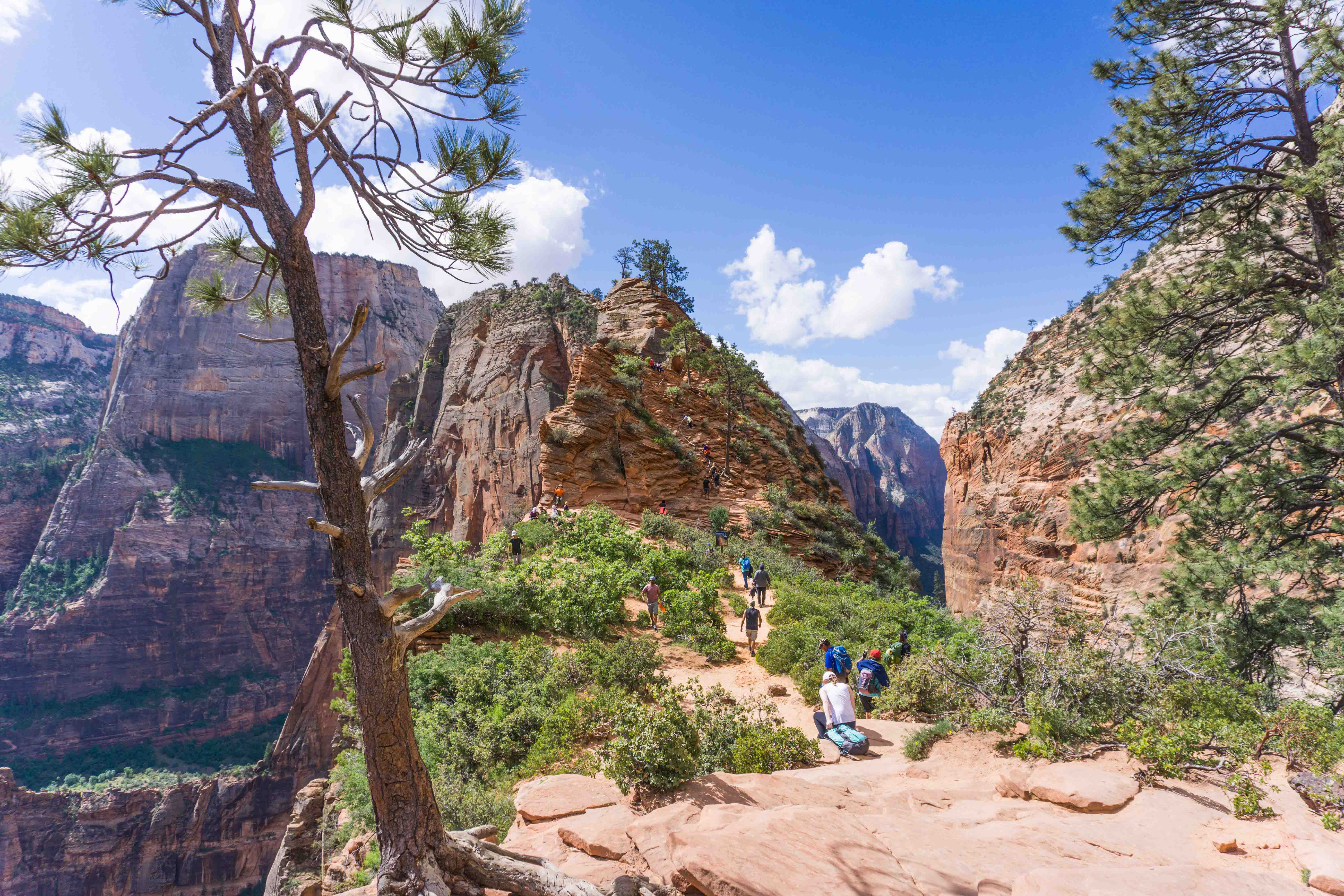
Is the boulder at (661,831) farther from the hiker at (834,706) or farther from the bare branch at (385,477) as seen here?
the hiker at (834,706)

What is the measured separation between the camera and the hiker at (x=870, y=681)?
26.3ft

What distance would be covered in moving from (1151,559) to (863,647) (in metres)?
16.8

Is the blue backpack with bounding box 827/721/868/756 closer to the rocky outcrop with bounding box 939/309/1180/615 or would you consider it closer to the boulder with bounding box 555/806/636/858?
the boulder with bounding box 555/806/636/858

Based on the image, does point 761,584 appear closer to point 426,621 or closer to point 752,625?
point 752,625

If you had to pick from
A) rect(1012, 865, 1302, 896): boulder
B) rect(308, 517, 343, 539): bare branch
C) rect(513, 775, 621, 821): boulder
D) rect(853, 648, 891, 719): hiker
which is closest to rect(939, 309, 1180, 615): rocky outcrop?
rect(853, 648, 891, 719): hiker

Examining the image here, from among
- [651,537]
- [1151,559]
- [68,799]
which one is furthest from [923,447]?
[68,799]

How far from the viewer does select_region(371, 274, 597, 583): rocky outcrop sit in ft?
95.5

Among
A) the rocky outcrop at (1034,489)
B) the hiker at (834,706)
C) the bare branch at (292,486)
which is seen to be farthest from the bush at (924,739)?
the rocky outcrop at (1034,489)

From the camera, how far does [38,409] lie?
70688mm

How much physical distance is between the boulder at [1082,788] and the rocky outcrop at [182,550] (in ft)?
162

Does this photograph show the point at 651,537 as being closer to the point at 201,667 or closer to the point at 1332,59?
the point at 1332,59

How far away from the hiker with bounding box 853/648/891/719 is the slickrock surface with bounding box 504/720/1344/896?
3.06m

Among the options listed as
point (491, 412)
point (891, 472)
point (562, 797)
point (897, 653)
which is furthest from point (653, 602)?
point (891, 472)

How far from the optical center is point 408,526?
3484 cm
